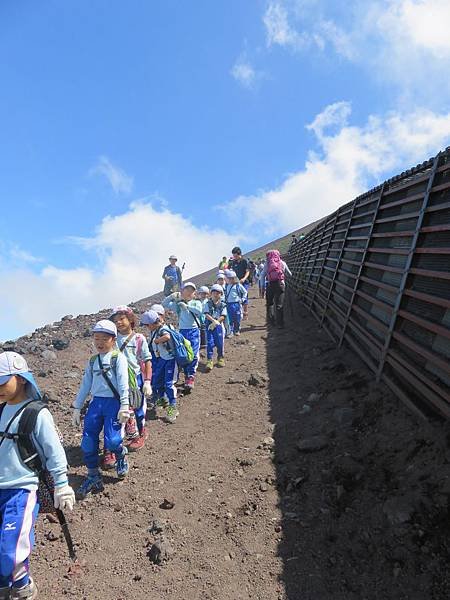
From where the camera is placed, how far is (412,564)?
266 centimetres

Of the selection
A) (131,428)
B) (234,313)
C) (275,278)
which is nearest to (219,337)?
(234,313)

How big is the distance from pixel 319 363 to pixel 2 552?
5737mm

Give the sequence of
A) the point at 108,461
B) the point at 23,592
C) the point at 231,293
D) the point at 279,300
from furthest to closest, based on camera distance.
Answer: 1. the point at 279,300
2. the point at 231,293
3. the point at 108,461
4. the point at 23,592

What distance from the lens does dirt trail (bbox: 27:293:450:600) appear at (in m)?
2.82

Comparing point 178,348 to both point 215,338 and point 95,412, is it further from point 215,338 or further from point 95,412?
point 215,338


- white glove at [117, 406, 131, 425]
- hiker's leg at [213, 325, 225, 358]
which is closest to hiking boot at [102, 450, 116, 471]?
white glove at [117, 406, 131, 425]

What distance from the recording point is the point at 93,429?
4.21 metres

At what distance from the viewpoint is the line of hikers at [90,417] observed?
2682 mm

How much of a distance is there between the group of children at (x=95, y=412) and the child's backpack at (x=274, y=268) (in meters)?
3.77

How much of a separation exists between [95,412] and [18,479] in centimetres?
149

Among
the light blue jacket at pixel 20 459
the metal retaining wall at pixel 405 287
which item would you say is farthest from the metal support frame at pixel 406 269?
the light blue jacket at pixel 20 459

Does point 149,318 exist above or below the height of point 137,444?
above

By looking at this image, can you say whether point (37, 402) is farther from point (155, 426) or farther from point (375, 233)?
point (375, 233)

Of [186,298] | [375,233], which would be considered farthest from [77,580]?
[375,233]
